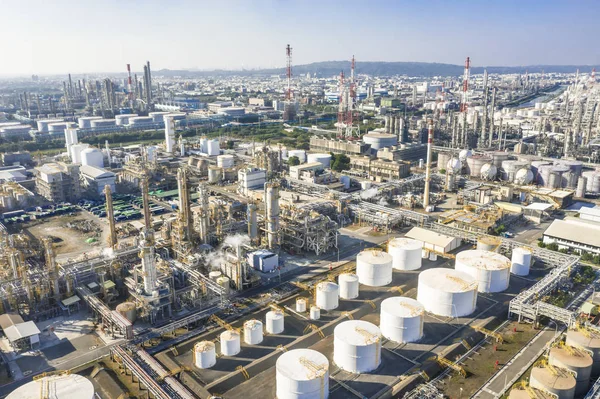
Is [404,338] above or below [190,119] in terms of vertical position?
below

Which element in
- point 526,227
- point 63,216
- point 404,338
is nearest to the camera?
point 404,338

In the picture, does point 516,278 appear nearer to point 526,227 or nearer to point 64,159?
point 526,227

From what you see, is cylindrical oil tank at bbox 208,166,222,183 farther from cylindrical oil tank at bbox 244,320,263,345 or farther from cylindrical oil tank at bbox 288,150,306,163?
cylindrical oil tank at bbox 244,320,263,345

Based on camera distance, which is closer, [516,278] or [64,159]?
[516,278]

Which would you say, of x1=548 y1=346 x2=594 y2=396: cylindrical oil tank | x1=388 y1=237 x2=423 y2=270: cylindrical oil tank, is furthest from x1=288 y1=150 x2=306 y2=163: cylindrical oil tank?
x1=548 y1=346 x2=594 y2=396: cylindrical oil tank

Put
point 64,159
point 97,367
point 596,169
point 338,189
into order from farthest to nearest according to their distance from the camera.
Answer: point 64,159 → point 596,169 → point 338,189 → point 97,367

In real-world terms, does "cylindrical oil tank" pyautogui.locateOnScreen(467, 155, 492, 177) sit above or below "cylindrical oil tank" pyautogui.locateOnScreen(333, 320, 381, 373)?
above

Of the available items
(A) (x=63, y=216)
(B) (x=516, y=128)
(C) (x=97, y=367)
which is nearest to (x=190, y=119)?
(A) (x=63, y=216)
